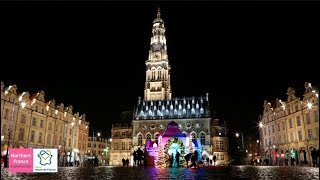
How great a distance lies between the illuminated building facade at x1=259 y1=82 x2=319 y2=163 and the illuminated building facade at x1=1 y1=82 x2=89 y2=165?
39695mm

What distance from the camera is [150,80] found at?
322 ft

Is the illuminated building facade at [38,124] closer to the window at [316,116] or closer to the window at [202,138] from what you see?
the window at [202,138]

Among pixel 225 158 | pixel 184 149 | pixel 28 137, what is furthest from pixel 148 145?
pixel 225 158

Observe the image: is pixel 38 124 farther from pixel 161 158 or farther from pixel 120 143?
pixel 120 143

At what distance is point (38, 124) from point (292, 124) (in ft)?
150

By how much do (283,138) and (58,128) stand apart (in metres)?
44.3

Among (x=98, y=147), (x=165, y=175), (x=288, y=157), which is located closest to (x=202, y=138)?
(x=288, y=157)

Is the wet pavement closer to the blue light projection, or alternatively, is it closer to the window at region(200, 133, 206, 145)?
the window at region(200, 133, 206, 145)

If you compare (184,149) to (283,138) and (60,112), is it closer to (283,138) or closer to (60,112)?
(283,138)

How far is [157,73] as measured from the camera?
99.2 meters

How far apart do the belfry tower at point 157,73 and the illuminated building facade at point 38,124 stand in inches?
1129

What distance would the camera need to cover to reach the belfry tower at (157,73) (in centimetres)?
9606

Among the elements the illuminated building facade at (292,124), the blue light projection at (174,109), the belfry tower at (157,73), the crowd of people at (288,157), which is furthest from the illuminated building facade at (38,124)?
the crowd of people at (288,157)

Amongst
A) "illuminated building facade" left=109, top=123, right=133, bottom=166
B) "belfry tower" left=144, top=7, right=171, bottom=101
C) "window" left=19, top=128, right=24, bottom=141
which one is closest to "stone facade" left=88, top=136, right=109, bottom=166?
"illuminated building facade" left=109, top=123, right=133, bottom=166
